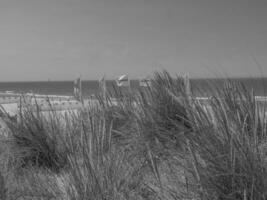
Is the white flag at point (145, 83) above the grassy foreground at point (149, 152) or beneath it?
above

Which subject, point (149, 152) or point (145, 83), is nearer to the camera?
point (149, 152)

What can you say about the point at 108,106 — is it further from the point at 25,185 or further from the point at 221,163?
the point at 221,163

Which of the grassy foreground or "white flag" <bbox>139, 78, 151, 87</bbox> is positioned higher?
"white flag" <bbox>139, 78, 151, 87</bbox>

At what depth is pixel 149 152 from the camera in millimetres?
2064

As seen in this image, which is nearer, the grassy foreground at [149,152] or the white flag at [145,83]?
the grassy foreground at [149,152]

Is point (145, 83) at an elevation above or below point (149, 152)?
above

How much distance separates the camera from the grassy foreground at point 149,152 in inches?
75.6

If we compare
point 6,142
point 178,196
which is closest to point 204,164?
point 178,196

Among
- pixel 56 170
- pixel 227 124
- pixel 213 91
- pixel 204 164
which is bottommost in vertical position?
pixel 56 170

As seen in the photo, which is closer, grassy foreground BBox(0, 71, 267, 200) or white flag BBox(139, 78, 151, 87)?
grassy foreground BBox(0, 71, 267, 200)

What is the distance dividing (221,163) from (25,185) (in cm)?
162

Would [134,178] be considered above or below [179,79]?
below

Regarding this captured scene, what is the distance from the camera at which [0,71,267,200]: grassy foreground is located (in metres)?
1.92

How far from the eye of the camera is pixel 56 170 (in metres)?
3.25
